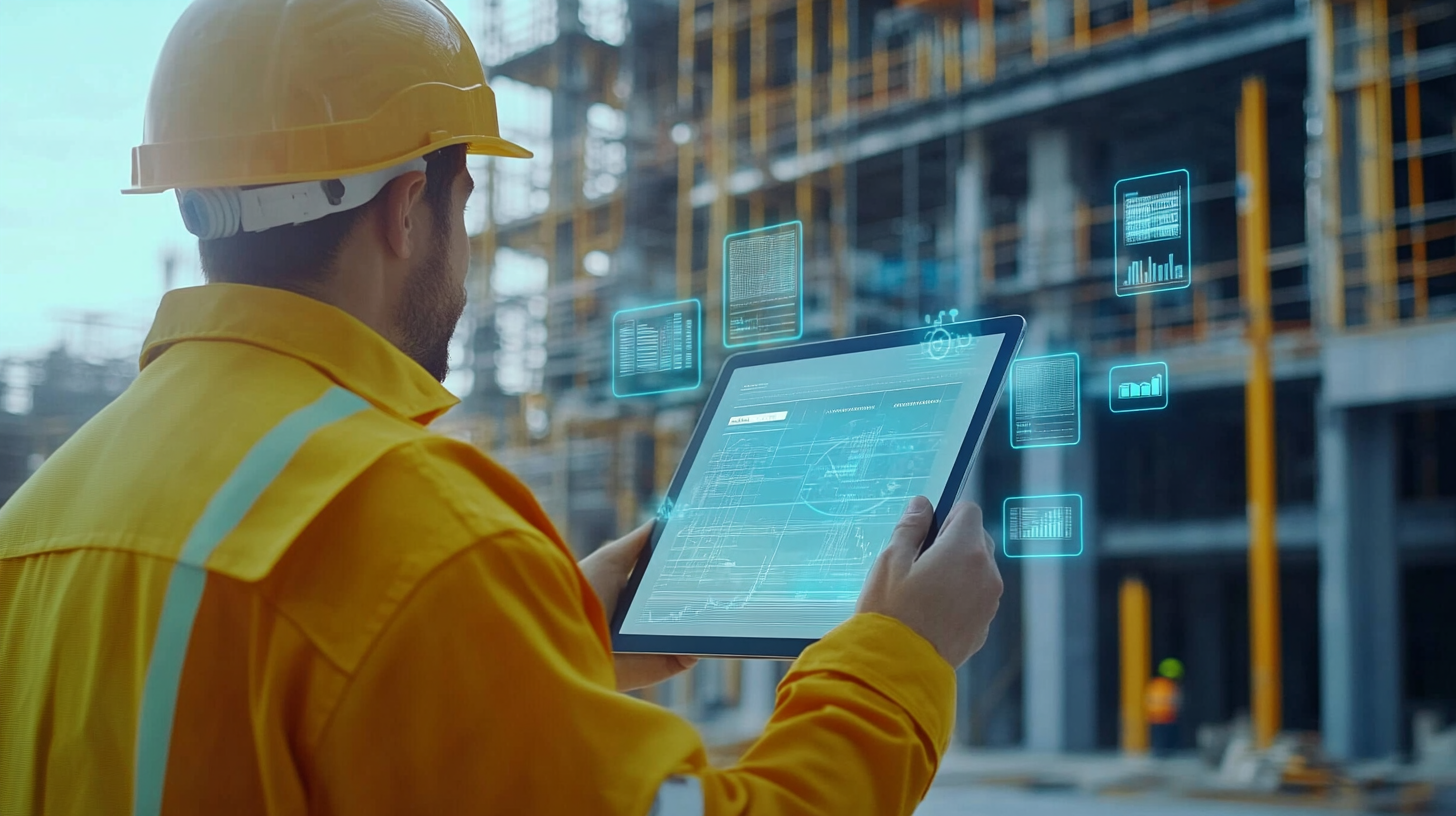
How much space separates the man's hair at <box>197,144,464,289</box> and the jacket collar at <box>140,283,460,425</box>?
4 centimetres

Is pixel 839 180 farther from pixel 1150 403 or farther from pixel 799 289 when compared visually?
Answer: pixel 1150 403

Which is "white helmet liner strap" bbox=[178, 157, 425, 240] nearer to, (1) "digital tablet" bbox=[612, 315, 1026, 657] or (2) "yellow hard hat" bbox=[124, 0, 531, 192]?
(2) "yellow hard hat" bbox=[124, 0, 531, 192]

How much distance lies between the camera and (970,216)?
20.1 feet

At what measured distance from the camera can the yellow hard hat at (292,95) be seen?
0.96 metres

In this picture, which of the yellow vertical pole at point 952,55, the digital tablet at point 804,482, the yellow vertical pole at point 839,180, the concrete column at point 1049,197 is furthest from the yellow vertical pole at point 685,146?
the digital tablet at point 804,482

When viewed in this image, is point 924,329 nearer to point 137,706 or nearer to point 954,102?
point 137,706

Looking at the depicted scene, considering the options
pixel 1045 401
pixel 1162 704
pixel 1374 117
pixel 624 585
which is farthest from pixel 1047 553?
pixel 1162 704

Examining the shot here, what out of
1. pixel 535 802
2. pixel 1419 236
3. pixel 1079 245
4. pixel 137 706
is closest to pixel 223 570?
pixel 137 706

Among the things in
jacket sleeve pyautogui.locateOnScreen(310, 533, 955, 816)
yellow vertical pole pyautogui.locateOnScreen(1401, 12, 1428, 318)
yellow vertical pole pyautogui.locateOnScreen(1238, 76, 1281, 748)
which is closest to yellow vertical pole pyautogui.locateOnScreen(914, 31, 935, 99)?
yellow vertical pole pyautogui.locateOnScreen(1238, 76, 1281, 748)

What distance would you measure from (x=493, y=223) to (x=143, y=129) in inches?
305

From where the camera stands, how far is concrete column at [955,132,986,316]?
5.80 meters

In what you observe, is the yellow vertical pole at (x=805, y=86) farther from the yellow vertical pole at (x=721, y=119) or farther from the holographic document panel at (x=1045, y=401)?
the holographic document panel at (x=1045, y=401)

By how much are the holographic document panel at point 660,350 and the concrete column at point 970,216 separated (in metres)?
3.17

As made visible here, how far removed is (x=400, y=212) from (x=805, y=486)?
500 mm
